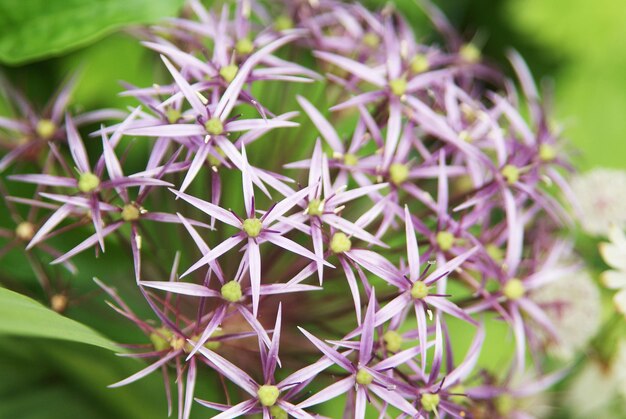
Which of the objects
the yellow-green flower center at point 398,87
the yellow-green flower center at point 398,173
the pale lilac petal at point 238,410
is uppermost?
the yellow-green flower center at point 398,87

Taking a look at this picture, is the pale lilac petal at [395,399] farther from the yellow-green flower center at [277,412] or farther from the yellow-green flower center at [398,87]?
the yellow-green flower center at [398,87]

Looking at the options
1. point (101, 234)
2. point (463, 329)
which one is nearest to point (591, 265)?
point (463, 329)

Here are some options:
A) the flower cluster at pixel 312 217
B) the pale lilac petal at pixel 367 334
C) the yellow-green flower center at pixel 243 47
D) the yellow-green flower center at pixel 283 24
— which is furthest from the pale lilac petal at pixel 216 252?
the yellow-green flower center at pixel 283 24

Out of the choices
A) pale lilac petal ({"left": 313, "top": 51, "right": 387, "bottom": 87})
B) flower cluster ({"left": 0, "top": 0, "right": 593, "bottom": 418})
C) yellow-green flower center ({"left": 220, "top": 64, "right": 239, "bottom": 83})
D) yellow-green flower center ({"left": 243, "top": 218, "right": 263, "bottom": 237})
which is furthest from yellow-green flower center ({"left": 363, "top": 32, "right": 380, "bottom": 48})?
yellow-green flower center ({"left": 243, "top": 218, "right": 263, "bottom": 237})

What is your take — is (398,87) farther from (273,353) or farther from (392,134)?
(273,353)

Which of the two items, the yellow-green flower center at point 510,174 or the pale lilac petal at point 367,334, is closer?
the pale lilac petal at point 367,334

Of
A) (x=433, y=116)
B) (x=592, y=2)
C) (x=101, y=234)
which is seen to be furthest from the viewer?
(x=592, y=2)

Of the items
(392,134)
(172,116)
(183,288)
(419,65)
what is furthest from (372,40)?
(183,288)

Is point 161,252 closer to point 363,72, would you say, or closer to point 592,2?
point 363,72
